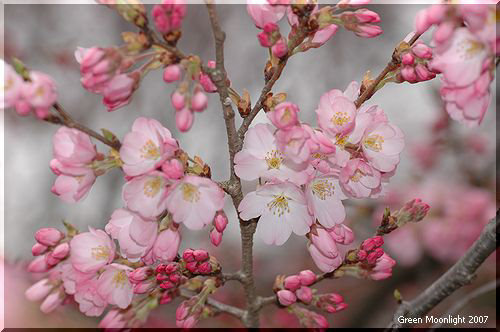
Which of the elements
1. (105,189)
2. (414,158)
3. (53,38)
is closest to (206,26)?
(53,38)

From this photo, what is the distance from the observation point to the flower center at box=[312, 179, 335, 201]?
0.93 m

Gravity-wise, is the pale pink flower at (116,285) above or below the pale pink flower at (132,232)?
below

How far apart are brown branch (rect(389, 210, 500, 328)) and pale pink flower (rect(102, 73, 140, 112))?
68 cm

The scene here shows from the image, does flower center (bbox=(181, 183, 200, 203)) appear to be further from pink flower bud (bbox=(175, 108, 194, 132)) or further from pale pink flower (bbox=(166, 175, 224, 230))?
pink flower bud (bbox=(175, 108, 194, 132))

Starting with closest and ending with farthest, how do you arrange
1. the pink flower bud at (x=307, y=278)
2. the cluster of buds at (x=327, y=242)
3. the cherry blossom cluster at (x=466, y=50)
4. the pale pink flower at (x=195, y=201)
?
the cherry blossom cluster at (x=466, y=50)
the pale pink flower at (x=195, y=201)
the cluster of buds at (x=327, y=242)
the pink flower bud at (x=307, y=278)

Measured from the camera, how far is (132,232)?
89 centimetres

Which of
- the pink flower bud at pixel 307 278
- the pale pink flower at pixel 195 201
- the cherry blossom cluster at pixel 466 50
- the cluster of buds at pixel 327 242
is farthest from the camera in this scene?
the pink flower bud at pixel 307 278

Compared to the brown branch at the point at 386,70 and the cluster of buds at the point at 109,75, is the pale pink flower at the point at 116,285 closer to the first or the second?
the cluster of buds at the point at 109,75

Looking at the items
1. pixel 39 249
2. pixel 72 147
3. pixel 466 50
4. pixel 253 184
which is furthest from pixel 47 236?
pixel 253 184

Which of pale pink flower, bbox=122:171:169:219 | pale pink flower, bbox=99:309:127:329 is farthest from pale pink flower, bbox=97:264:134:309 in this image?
pale pink flower, bbox=122:171:169:219

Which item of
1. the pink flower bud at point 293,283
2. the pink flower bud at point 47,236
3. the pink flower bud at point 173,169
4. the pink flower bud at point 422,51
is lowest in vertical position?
the pink flower bud at point 293,283

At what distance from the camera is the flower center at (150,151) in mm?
811

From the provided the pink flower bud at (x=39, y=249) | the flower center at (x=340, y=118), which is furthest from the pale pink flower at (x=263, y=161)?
the pink flower bud at (x=39, y=249)

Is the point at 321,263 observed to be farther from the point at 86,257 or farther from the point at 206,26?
the point at 206,26
